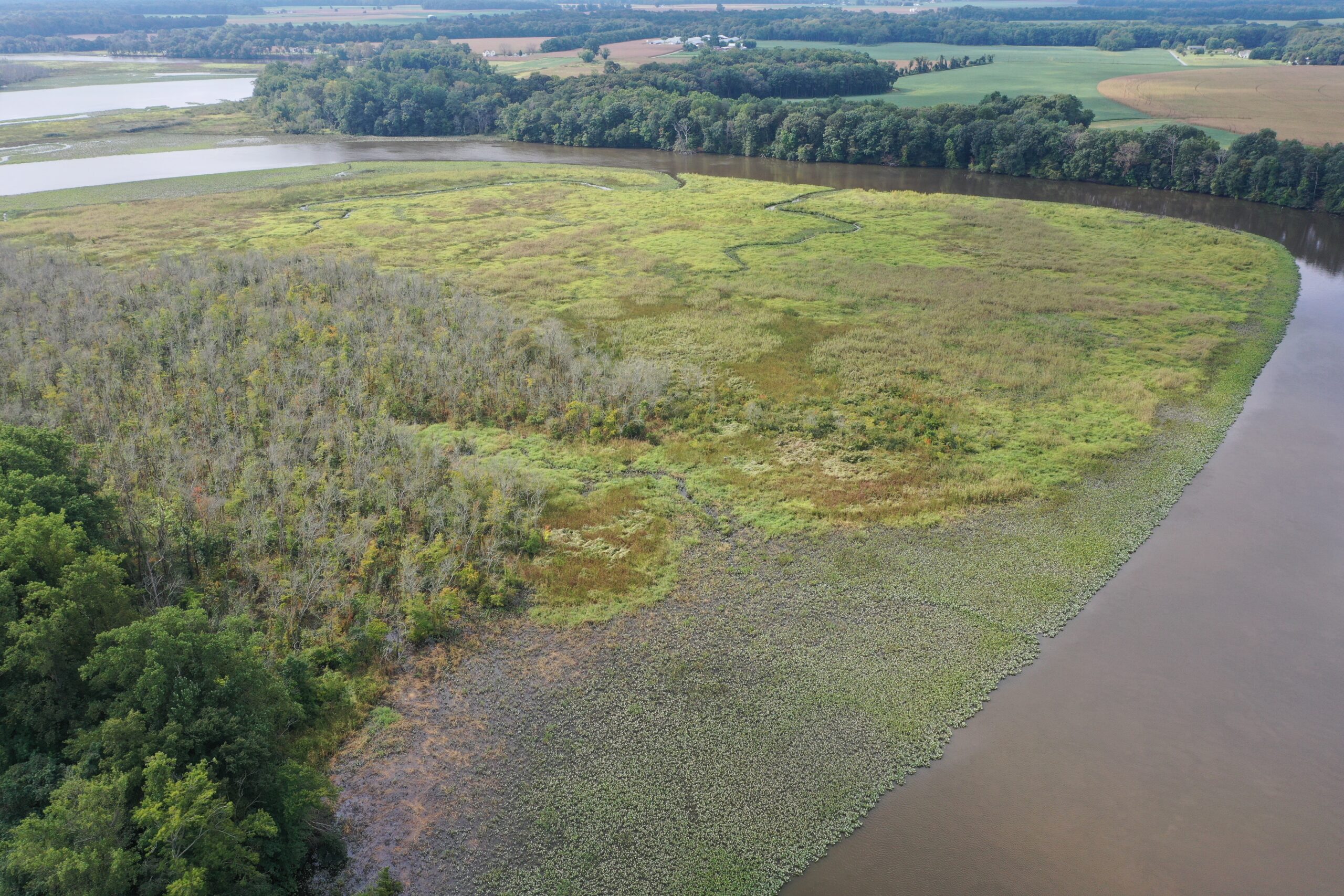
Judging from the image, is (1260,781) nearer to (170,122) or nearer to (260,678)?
(260,678)

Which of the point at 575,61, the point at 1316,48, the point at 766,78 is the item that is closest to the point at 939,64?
the point at 766,78

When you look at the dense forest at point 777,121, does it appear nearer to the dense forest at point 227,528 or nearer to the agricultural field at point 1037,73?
the agricultural field at point 1037,73

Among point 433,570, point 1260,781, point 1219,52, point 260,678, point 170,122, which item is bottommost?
point 1260,781

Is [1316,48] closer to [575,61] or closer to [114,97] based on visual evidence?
[575,61]

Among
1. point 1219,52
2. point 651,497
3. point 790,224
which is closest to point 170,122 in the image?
point 790,224

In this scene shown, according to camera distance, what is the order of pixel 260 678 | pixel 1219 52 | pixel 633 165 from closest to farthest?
pixel 260 678 → pixel 633 165 → pixel 1219 52

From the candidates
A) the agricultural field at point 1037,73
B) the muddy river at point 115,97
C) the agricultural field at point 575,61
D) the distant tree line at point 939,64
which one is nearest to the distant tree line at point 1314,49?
the agricultural field at point 1037,73

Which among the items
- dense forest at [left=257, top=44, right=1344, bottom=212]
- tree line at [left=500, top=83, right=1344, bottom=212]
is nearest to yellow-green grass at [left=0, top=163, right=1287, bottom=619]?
tree line at [left=500, top=83, right=1344, bottom=212]
